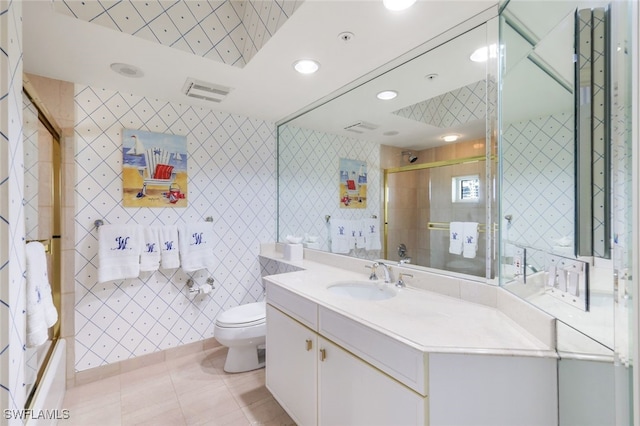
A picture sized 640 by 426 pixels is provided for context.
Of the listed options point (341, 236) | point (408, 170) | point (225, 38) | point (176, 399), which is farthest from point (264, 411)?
point (225, 38)

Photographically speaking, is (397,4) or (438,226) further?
(438,226)

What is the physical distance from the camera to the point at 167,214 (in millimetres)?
2438

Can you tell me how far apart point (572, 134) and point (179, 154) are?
255cm

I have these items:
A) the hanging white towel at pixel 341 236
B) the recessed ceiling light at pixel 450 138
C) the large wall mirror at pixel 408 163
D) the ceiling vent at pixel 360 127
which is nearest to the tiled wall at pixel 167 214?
the large wall mirror at pixel 408 163

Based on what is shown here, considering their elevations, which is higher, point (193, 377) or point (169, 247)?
point (169, 247)

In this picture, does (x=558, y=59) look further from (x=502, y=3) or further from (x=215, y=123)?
(x=215, y=123)

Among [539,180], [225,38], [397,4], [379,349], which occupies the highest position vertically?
[225,38]

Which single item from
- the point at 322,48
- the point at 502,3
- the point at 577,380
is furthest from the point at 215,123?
the point at 577,380

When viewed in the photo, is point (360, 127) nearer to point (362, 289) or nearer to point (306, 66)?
point (306, 66)

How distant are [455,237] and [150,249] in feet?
7.23

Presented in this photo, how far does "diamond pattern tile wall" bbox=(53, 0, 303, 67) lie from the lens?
1.42m

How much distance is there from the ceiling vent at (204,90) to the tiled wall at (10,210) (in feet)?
4.65

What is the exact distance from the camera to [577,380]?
904 mm

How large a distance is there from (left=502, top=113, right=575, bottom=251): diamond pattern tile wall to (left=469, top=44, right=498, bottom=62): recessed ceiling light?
39 cm
